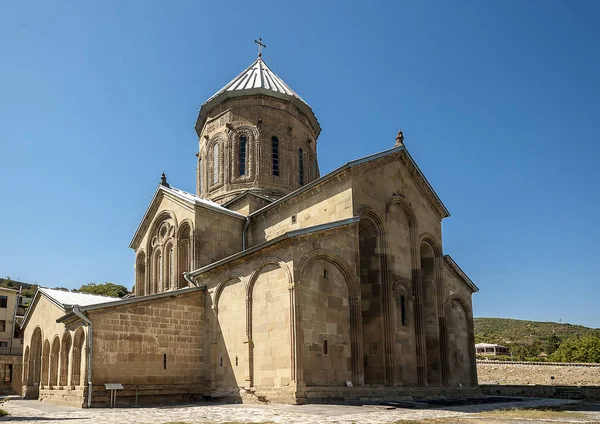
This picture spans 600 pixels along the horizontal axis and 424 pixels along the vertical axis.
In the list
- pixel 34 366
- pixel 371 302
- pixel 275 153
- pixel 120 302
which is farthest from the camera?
pixel 275 153

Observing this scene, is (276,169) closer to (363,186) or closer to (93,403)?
(363,186)

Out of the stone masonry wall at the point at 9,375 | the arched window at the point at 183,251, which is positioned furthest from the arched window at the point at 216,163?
the stone masonry wall at the point at 9,375

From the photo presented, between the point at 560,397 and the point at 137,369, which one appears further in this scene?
the point at 560,397

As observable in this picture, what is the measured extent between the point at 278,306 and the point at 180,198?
8075 millimetres

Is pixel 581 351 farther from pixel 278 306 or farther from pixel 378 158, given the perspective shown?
pixel 278 306

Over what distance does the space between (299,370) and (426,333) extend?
7.17 meters

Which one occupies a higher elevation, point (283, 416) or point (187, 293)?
point (187, 293)

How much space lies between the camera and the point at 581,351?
133 ft

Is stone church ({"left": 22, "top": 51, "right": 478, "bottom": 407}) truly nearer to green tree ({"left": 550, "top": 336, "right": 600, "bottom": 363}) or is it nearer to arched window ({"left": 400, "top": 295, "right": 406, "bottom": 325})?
arched window ({"left": 400, "top": 295, "right": 406, "bottom": 325})

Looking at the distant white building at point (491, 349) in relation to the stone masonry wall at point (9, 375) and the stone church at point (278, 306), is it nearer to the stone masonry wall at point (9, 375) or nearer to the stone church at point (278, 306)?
the stone church at point (278, 306)

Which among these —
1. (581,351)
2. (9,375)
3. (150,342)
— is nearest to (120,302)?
(150,342)

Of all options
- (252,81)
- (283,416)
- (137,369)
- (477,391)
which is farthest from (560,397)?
(252,81)

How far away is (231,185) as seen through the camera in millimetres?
24281

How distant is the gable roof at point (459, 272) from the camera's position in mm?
21547
